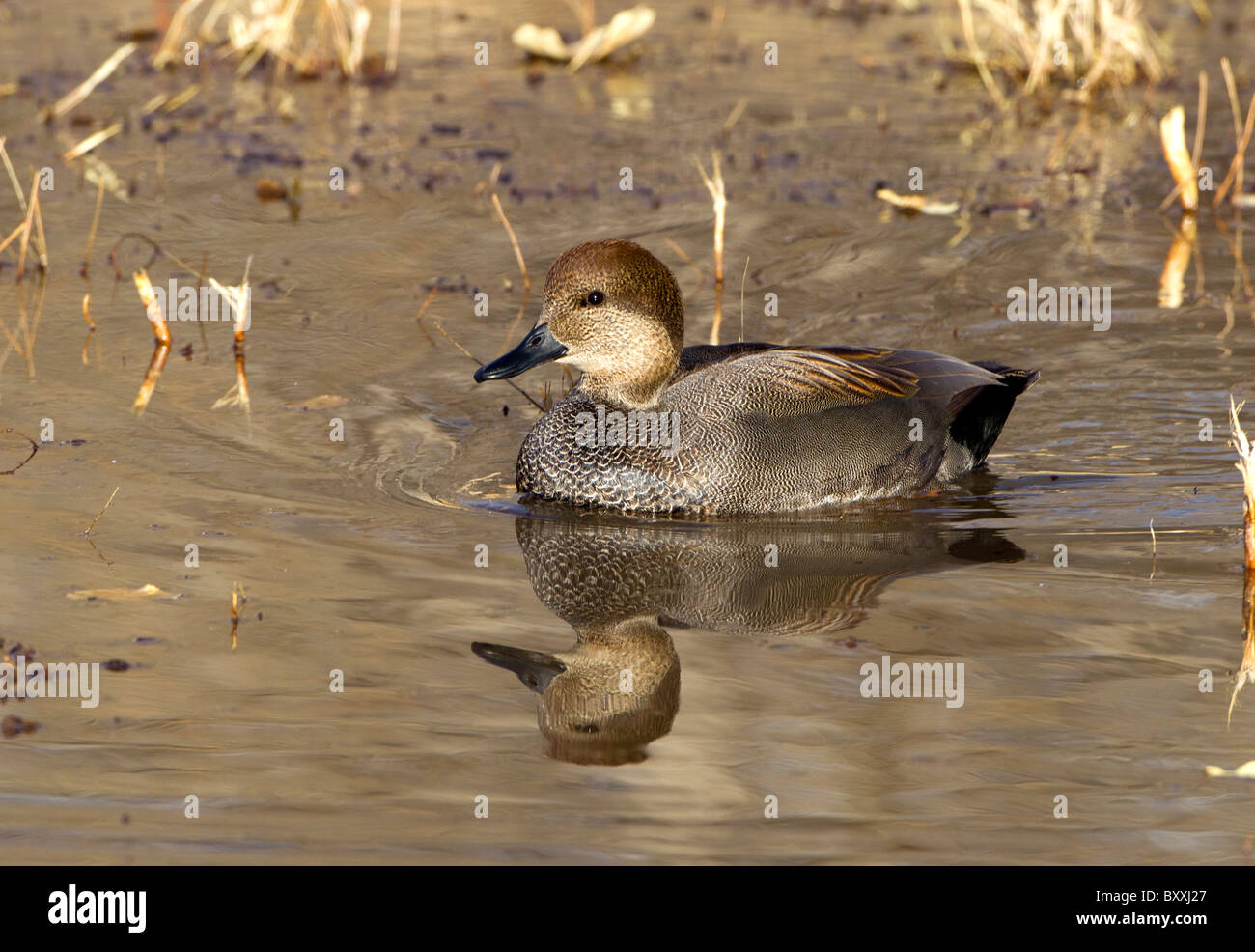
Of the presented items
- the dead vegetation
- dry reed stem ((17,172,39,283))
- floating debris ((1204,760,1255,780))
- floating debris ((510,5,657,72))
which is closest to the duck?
floating debris ((1204,760,1255,780))

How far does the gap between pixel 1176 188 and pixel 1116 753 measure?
7.60 meters

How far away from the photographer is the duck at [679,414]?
23.6ft

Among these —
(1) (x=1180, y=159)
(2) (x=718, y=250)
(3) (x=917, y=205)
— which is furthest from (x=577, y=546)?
(1) (x=1180, y=159)

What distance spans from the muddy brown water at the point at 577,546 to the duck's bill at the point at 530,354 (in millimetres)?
595

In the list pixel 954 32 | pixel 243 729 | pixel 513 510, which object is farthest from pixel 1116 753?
pixel 954 32

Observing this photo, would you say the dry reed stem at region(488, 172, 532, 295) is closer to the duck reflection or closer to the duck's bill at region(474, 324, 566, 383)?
the duck's bill at region(474, 324, 566, 383)

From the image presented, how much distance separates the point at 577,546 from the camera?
22.8 feet

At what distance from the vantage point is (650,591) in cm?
647

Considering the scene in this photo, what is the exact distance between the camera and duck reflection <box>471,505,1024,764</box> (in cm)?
541

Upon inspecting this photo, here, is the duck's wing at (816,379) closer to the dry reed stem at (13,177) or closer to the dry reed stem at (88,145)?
the dry reed stem at (13,177)

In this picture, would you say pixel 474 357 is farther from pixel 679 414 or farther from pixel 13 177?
pixel 13 177

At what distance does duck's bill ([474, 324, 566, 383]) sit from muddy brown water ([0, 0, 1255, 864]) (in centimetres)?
60

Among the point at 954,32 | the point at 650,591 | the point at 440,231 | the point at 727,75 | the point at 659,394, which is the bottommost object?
the point at 650,591
